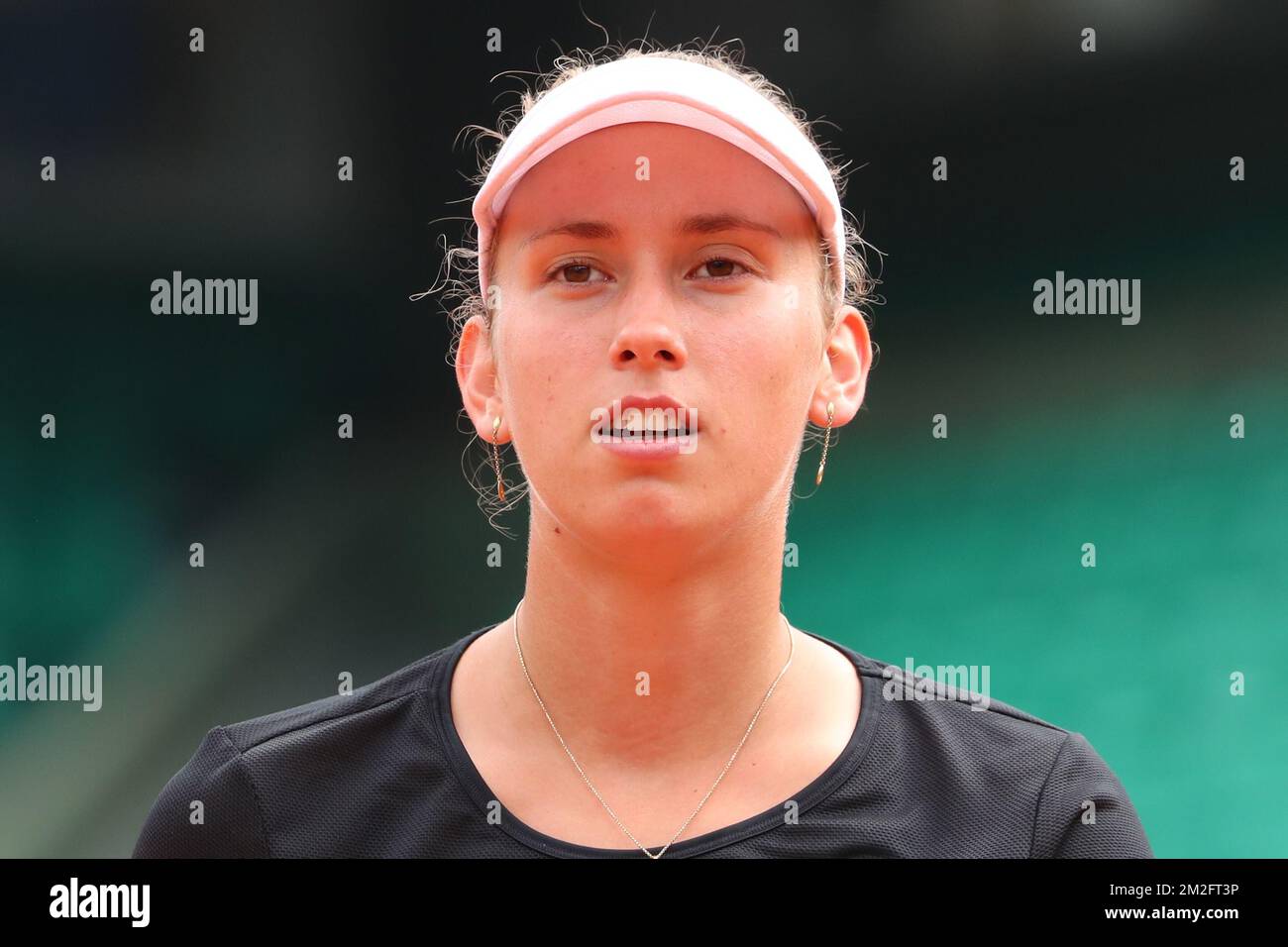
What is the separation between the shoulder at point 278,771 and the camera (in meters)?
2.68

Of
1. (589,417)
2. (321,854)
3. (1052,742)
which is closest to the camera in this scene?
(589,417)

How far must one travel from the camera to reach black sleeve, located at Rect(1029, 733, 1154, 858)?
8.57 ft

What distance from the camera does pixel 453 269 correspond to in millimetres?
3324

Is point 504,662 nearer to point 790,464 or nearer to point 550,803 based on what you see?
point 550,803

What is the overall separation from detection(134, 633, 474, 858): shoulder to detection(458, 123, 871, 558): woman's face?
1.75ft

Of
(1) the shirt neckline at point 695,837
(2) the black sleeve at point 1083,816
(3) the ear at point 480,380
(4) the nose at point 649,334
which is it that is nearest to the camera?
(4) the nose at point 649,334

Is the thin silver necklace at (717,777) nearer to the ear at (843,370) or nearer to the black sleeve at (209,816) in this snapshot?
the ear at (843,370)

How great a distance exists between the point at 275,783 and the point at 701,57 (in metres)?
1.74

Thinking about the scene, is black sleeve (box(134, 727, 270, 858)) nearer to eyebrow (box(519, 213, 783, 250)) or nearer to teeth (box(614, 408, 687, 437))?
teeth (box(614, 408, 687, 437))

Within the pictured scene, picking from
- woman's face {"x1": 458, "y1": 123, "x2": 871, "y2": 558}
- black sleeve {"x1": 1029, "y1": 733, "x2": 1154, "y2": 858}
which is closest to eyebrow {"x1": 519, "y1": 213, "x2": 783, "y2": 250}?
woman's face {"x1": 458, "y1": 123, "x2": 871, "y2": 558}

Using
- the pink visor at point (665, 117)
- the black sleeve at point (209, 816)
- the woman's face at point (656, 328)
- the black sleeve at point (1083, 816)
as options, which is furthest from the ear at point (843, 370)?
the black sleeve at point (209, 816)

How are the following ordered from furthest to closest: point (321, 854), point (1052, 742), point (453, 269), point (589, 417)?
point (453, 269), point (1052, 742), point (321, 854), point (589, 417)

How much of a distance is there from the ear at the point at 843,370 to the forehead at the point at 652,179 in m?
0.34

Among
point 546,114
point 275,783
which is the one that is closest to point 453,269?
point 546,114
